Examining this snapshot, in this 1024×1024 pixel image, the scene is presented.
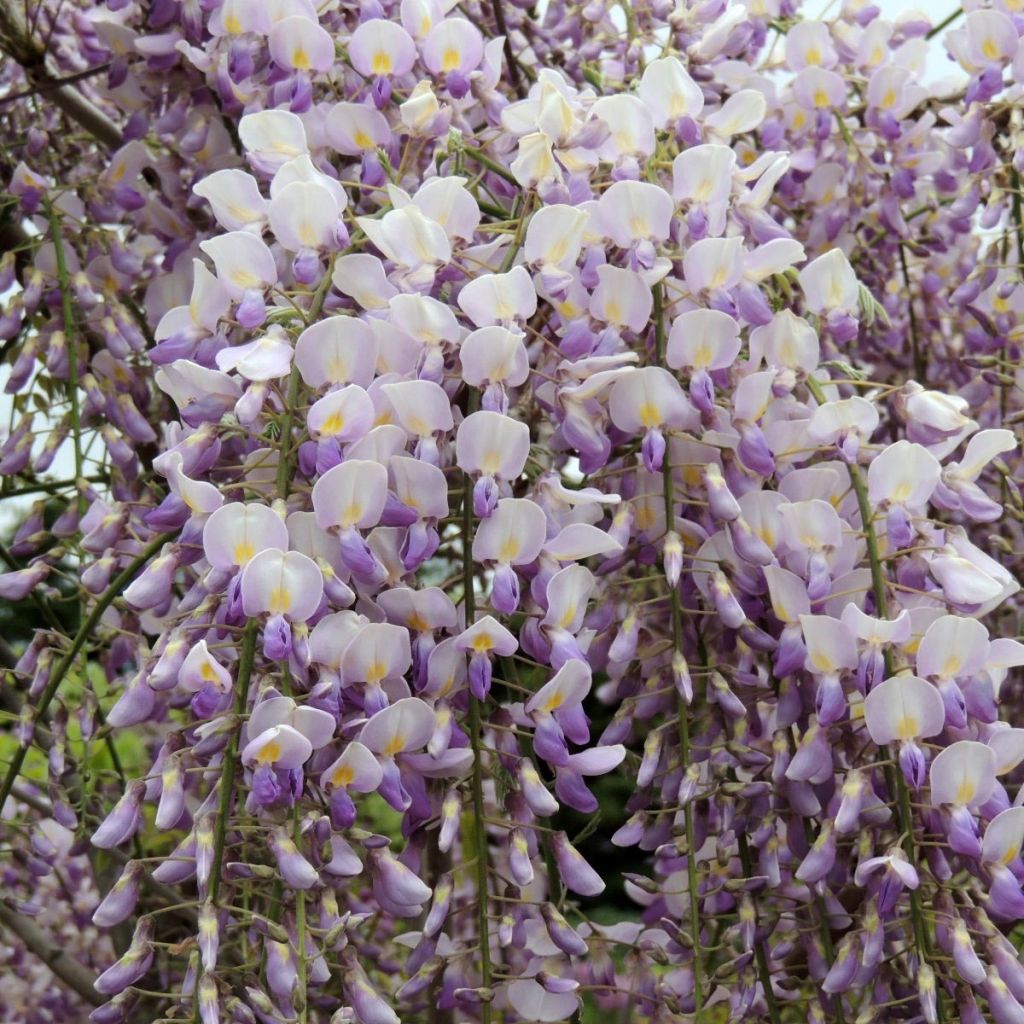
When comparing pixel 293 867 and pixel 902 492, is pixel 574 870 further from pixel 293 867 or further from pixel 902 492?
pixel 902 492

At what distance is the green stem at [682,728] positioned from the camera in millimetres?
1241

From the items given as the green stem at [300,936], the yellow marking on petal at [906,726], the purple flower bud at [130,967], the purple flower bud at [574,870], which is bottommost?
the purple flower bud at [574,870]

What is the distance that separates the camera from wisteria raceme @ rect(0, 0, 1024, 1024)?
111cm

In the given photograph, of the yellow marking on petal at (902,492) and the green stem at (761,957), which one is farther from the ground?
the yellow marking on petal at (902,492)

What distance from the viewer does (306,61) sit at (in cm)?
150

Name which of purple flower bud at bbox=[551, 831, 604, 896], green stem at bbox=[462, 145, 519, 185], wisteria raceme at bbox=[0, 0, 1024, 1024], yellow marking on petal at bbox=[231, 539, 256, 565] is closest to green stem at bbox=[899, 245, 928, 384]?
wisteria raceme at bbox=[0, 0, 1024, 1024]

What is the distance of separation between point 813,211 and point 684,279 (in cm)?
73

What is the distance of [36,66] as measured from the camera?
1.92m

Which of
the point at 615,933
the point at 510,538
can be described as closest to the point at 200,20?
the point at 510,538

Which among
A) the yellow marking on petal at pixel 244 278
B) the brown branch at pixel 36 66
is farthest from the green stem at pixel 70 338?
the yellow marking on petal at pixel 244 278

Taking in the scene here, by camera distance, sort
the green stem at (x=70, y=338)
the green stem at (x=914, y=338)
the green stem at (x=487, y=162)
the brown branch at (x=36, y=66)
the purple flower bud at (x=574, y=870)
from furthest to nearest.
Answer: the green stem at (x=914, y=338)
the brown branch at (x=36, y=66)
the green stem at (x=70, y=338)
the green stem at (x=487, y=162)
the purple flower bud at (x=574, y=870)

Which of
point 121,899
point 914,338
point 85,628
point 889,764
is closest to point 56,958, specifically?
point 85,628

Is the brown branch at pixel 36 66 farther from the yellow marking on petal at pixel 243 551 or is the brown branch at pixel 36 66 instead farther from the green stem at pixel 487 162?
the yellow marking on petal at pixel 243 551

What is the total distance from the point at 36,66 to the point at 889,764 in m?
1.41
